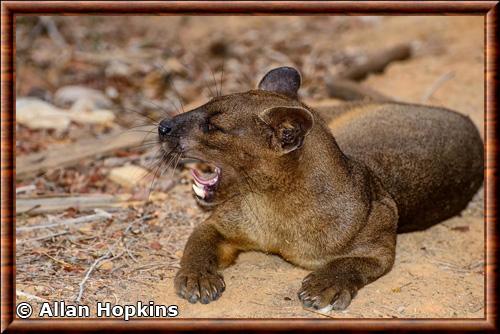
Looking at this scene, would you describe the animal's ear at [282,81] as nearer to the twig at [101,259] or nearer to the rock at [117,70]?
the twig at [101,259]

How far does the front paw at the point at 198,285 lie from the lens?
5.11m

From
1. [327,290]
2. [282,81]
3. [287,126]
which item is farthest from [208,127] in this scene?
[327,290]

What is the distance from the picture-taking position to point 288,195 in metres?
5.23

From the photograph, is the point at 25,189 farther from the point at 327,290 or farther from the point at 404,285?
the point at 404,285

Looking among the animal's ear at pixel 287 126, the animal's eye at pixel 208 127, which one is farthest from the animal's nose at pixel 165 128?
the animal's ear at pixel 287 126

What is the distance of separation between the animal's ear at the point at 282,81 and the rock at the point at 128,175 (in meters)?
1.81

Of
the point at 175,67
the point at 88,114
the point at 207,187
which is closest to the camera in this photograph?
the point at 207,187

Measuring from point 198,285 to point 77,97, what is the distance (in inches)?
190

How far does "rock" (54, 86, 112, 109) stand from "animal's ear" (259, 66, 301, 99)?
3861 mm

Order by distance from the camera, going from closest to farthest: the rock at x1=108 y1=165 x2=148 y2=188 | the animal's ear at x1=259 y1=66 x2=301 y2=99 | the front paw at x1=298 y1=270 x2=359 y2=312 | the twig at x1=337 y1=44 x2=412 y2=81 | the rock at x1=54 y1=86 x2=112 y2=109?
the front paw at x1=298 y1=270 x2=359 y2=312 → the animal's ear at x1=259 y1=66 x2=301 y2=99 → the rock at x1=108 y1=165 x2=148 y2=188 → the rock at x1=54 y1=86 x2=112 y2=109 → the twig at x1=337 y1=44 x2=412 y2=81

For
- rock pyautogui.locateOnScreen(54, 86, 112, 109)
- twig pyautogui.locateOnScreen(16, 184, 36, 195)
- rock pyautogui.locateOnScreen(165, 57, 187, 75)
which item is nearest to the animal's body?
twig pyautogui.locateOnScreen(16, 184, 36, 195)

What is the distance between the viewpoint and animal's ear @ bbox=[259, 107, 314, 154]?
16.4 ft

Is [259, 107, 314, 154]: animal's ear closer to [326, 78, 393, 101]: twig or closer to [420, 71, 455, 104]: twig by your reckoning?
[326, 78, 393, 101]: twig

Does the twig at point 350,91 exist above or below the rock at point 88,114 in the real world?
above
